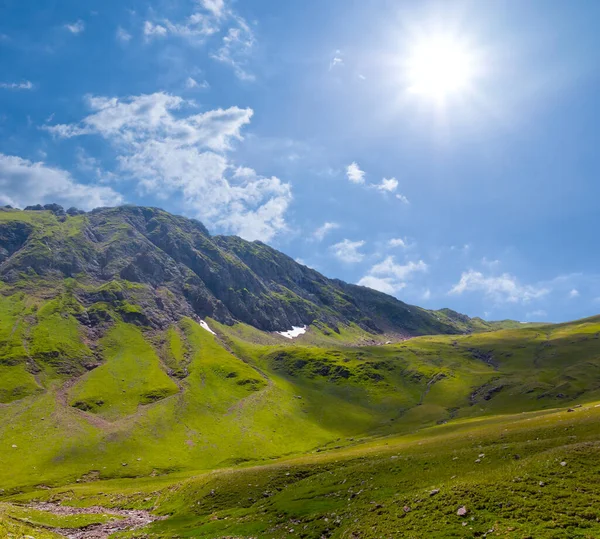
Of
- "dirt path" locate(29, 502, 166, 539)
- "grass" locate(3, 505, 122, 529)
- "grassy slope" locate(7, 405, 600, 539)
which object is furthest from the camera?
"grass" locate(3, 505, 122, 529)

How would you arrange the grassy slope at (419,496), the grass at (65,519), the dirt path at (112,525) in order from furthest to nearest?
the grass at (65,519) → the dirt path at (112,525) → the grassy slope at (419,496)

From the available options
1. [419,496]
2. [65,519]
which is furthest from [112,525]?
[419,496]

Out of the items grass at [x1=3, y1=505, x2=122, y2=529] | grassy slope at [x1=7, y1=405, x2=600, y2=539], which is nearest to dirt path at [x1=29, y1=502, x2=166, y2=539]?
grass at [x1=3, y1=505, x2=122, y2=529]

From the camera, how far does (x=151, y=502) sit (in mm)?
59594

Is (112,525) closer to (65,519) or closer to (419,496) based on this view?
(65,519)

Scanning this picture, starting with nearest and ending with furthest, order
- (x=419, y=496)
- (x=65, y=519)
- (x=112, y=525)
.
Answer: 1. (x=419, y=496)
2. (x=112, y=525)
3. (x=65, y=519)

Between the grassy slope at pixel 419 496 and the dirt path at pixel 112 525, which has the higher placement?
the grassy slope at pixel 419 496

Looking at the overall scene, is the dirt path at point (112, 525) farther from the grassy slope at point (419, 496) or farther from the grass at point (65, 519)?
the grassy slope at point (419, 496)

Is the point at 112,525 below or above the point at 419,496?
below

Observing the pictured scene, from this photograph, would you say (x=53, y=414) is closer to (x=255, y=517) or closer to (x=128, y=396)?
(x=128, y=396)

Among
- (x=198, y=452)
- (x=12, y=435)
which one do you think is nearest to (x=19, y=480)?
(x=12, y=435)

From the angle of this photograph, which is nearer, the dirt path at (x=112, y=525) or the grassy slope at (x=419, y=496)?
the grassy slope at (x=419, y=496)

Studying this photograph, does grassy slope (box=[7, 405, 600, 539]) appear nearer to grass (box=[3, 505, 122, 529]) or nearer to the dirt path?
the dirt path

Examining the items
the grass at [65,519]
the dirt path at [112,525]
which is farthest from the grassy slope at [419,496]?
the grass at [65,519]
